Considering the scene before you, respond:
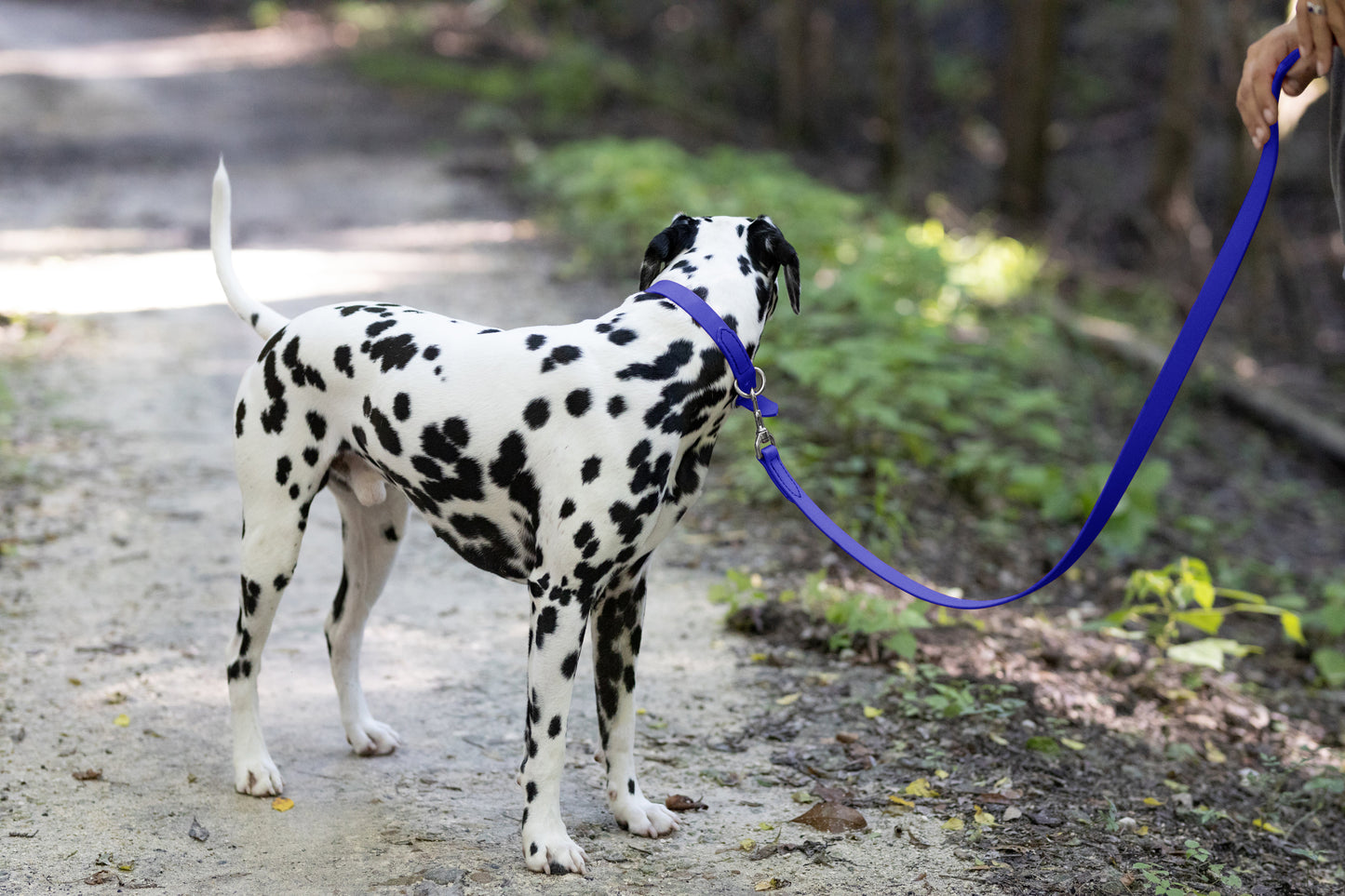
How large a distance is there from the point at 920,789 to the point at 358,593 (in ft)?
6.93

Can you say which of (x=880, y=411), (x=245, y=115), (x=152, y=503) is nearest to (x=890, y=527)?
(x=880, y=411)

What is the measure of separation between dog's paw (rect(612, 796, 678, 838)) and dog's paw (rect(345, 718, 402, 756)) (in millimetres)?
946

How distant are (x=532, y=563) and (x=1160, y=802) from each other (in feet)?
8.27

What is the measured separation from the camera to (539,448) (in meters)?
3.21

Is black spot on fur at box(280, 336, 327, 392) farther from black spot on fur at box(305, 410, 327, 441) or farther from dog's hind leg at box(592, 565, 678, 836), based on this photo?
dog's hind leg at box(592, 565, 678, 836)

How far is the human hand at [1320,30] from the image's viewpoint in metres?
3.07

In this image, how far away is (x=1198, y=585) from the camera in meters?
4.92

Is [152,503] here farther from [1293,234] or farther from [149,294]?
[1293,234]

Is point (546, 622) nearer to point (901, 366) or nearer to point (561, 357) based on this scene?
point (561, 357)

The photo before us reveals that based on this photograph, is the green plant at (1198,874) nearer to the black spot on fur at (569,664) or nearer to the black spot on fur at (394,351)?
the black spot on fur at (569,664)

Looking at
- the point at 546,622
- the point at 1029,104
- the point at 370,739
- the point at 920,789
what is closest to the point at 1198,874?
the point at 920,789

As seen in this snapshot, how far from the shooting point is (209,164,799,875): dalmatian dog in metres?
3.18

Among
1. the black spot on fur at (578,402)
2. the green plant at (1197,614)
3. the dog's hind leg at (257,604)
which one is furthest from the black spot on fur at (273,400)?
the green plant at (1197,614)

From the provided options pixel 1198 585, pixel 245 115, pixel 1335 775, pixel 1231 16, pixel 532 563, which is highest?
pixel 1231 16
